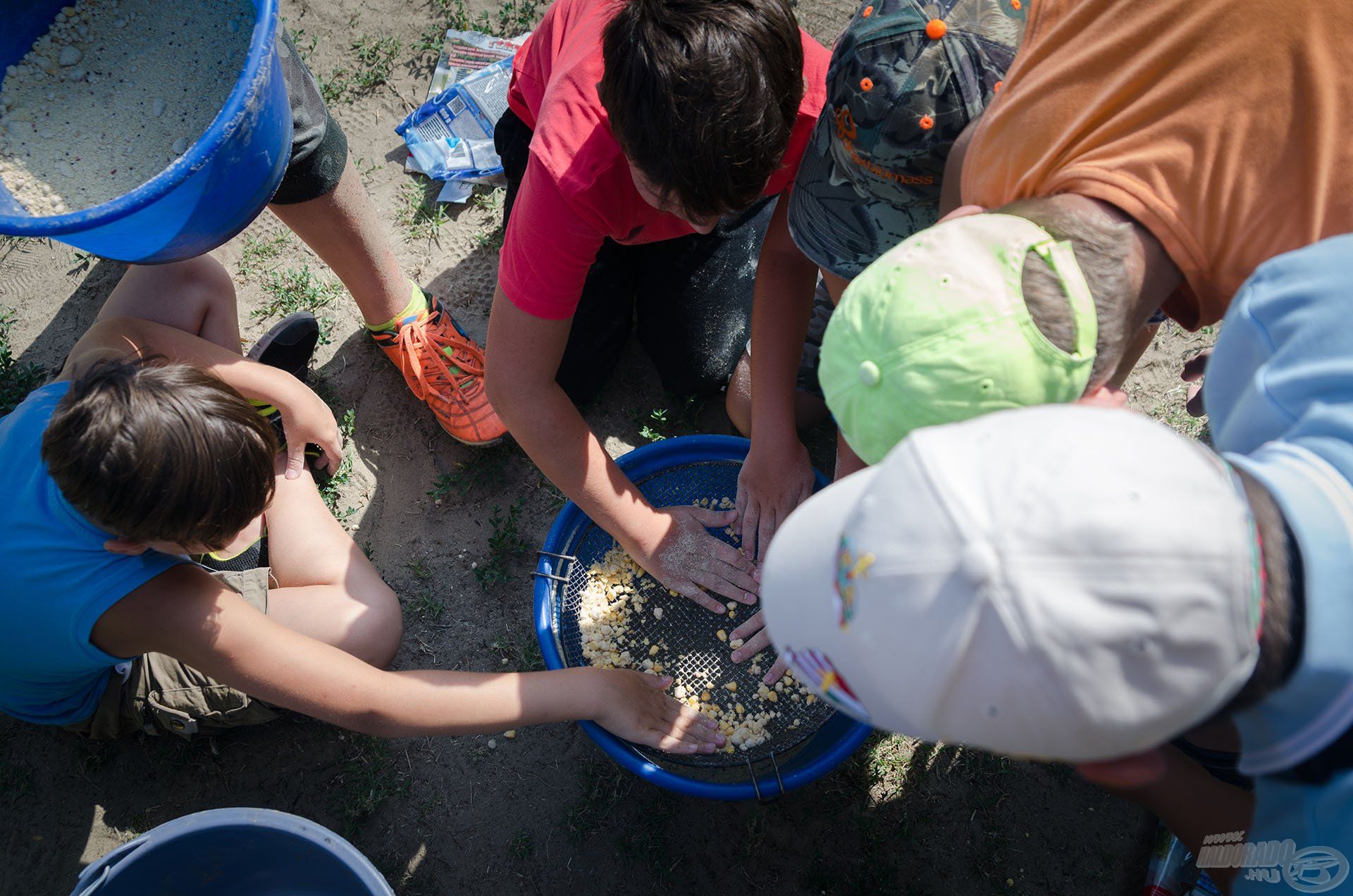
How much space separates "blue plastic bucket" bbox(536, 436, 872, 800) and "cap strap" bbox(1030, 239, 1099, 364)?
34.0 inches

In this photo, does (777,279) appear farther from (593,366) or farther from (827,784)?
(827,784)

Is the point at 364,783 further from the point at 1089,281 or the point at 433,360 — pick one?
the point at 1089,281

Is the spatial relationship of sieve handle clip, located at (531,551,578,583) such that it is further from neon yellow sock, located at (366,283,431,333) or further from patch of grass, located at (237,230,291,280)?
patch of grass, located at (237,230,291,280)

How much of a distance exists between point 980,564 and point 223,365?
163cm

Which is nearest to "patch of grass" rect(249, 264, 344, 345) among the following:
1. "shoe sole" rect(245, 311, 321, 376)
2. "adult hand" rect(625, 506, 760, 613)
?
"shoe sole" rect(245, 311, 321, 376)

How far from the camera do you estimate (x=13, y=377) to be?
218 cm

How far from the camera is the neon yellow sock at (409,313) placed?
6.84 feet

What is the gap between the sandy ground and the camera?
5.74 ft

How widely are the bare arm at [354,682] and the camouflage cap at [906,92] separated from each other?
3.26 ft

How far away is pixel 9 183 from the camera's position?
137 cm

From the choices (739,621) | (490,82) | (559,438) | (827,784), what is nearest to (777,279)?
(559,438)

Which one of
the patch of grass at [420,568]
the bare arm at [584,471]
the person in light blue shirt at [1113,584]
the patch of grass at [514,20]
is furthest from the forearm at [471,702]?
the patch of grass at [514,20]

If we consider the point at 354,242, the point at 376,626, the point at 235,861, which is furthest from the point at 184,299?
the point at 235,861

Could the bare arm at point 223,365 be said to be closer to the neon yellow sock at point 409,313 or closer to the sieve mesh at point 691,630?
the neon yellow sock at point 409,313
